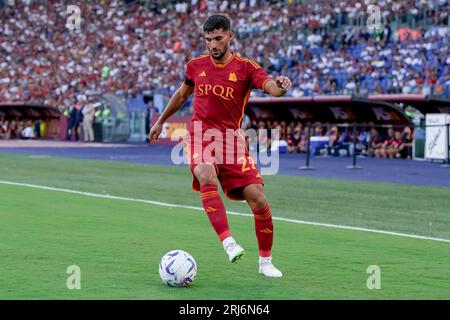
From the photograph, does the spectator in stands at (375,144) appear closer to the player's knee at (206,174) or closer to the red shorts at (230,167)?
the red shorts at (230,167)

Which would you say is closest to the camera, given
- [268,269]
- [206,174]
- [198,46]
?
[268,269]

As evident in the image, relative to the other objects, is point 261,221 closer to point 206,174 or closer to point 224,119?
point 206,174

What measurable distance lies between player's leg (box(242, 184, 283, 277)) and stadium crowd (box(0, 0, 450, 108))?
2695 centimetres

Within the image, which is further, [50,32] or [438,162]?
[50,32]

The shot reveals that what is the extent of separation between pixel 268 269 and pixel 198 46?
141ft

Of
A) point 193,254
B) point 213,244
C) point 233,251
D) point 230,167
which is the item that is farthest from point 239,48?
point 233,251

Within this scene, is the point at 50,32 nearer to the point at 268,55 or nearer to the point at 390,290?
the point at 268,55

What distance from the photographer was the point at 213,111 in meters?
8.91

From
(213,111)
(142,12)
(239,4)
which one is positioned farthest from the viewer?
(142,12)

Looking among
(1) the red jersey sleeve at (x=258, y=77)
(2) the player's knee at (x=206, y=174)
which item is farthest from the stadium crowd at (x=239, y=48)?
(2) the player's knee at (x=206, y=174)

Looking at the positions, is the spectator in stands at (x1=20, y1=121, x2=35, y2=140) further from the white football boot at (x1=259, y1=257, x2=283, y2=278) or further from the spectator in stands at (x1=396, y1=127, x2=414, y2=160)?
the white football boot at (x1=259, y1=257, x2=283, y2=278)

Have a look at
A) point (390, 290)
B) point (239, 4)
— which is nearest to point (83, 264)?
point (390, 290)

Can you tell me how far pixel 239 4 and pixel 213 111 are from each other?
45215 millimetres

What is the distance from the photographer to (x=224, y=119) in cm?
893
